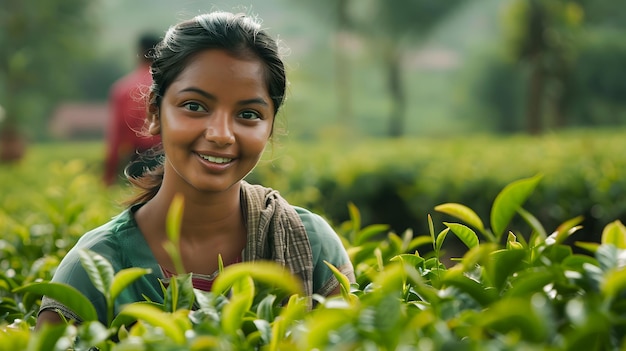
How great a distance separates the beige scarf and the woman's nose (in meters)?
0.22

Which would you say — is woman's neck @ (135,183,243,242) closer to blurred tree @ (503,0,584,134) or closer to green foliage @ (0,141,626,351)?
green foliage @ (0,141,626,351)

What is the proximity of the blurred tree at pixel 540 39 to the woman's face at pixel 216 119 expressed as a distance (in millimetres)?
16277

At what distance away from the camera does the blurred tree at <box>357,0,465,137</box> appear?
26.7 metres

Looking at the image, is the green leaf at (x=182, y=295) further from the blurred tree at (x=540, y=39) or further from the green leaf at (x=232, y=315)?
the blurred tree at (x=540, y=39)

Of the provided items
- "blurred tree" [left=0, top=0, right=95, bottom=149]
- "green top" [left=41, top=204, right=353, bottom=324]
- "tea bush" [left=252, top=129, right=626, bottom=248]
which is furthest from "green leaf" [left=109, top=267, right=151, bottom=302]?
"blurred tree" [left=0, top=0, right=95, bottom=149]

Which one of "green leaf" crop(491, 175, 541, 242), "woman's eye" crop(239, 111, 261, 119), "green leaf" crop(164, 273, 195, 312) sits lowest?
"green leaf" crop(164, 273, 195, 312)

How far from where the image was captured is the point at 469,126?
32156mm

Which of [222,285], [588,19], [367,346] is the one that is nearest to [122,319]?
[222,285]

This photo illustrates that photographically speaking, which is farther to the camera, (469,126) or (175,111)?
(469,126)

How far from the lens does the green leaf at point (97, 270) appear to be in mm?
1236

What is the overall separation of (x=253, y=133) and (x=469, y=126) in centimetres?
3114

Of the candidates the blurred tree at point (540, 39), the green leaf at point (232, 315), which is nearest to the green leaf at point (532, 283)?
the green leaf at point (232, 315)

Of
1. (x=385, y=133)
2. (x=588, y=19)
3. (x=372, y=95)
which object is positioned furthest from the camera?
(x=372, y=95)

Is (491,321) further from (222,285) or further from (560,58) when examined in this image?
(560,58)
